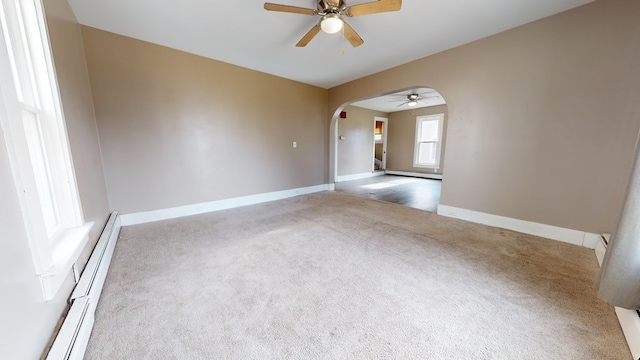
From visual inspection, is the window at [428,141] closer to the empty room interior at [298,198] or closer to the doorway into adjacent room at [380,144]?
the doorway into adjacent room at [380,144]

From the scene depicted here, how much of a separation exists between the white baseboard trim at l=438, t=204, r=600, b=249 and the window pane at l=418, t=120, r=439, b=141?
487cm

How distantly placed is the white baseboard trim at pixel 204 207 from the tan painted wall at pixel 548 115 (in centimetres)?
322

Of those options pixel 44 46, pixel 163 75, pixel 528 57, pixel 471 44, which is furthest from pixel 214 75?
pixel 528 57

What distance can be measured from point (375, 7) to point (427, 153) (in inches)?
264

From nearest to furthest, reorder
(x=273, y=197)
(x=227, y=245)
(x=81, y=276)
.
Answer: (x=81, y=276) < (x=227, y=245) < (x=273, y=197)

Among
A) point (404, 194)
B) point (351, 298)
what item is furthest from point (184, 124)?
point (404, 194)

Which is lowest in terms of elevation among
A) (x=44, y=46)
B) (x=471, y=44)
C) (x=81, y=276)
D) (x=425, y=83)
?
(x=81, y=276)

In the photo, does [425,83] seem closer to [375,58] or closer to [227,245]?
[375,58]

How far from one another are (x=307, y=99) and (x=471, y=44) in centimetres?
310

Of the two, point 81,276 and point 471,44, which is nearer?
point 81,276

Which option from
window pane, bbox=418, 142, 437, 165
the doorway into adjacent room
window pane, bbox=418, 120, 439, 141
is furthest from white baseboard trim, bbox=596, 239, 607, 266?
the doorway into adjacent room

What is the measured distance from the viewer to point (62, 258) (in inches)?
42.2

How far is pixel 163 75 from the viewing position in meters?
3.07

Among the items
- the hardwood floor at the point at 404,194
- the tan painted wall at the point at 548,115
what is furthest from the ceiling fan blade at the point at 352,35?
the hardwood floor at the point at 404,194
